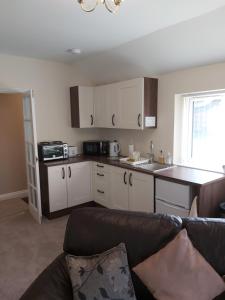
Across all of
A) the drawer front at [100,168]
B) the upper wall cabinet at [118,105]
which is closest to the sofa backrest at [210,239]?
the upper wall cabinet at [118,105]

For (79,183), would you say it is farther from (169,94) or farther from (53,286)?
(53,286)

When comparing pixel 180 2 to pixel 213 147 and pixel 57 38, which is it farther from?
pixel 213 147

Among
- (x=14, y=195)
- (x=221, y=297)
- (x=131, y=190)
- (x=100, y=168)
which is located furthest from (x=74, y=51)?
(x=221, y=297)

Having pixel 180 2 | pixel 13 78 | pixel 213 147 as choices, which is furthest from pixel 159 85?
pixel 13 78

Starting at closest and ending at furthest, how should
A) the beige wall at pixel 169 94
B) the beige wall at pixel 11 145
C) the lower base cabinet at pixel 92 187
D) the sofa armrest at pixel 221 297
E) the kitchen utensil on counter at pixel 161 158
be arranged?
the sofa armrest at pixel 221 297 < the beige wall at pixel 169 94 < the lower base cabinet at pixel 92 187 < the kitchen utensil on counter at pixel 161 158 < the beige wall at pixel 11 145

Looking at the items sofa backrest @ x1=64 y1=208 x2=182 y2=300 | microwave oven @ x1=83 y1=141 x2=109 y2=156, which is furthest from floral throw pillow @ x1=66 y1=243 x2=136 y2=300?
microwave oven @ x1=83 y1=141 x2=109 y2=156

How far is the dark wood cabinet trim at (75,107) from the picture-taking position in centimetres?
395

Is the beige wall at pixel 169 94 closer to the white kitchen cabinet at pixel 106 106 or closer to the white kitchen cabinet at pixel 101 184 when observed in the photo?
the white kitchen cabinet at pixel 106 106

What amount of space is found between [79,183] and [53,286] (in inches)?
95.4

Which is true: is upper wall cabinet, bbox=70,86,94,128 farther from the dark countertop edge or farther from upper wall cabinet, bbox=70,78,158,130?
the dark countertop edge

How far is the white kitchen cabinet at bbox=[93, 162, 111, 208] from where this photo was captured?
3598mm

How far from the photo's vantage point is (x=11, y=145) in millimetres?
4469

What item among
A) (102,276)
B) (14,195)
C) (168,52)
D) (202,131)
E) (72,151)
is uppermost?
(168,52)

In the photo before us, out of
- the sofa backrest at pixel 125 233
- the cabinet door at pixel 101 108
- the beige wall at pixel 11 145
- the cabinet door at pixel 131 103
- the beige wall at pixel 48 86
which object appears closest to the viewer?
the sofa backrest at pixel 125 233
